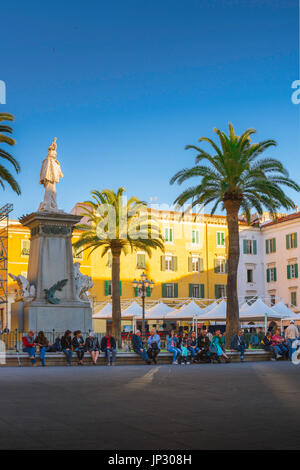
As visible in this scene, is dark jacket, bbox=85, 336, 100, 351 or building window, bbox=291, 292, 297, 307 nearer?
dark jacket, bbox=85, 336, 100, 351

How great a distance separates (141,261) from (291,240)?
15.1 meters

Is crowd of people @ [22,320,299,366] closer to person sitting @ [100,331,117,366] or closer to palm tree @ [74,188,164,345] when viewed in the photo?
person sitting @ [100,331,117,366]

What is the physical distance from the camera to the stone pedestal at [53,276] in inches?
1010

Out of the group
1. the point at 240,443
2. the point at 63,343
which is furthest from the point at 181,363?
the point at 240,443

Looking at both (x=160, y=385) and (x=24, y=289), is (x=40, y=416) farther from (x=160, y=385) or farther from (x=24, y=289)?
(x=24, y=289)

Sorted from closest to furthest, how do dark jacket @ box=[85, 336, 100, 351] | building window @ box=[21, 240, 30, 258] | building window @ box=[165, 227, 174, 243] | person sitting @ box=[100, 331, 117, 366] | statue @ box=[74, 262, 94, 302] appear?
dark jacket @ box=[85, 336, 100, 351], person sitting @ box=[100, 331, 117, 366], statue @ box=[74, 262, 94, 302], building window @ box=[21, 240, 30, 258], building window @ box=[165, 227, 174, 243]

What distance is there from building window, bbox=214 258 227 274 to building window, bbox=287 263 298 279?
6.72m

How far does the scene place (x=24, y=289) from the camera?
1013 inches

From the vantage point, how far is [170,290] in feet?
215

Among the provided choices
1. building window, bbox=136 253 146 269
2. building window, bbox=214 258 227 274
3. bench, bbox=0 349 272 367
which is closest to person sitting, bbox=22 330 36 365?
bench, bbox=0 349 272 367

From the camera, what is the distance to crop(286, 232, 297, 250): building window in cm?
6493
